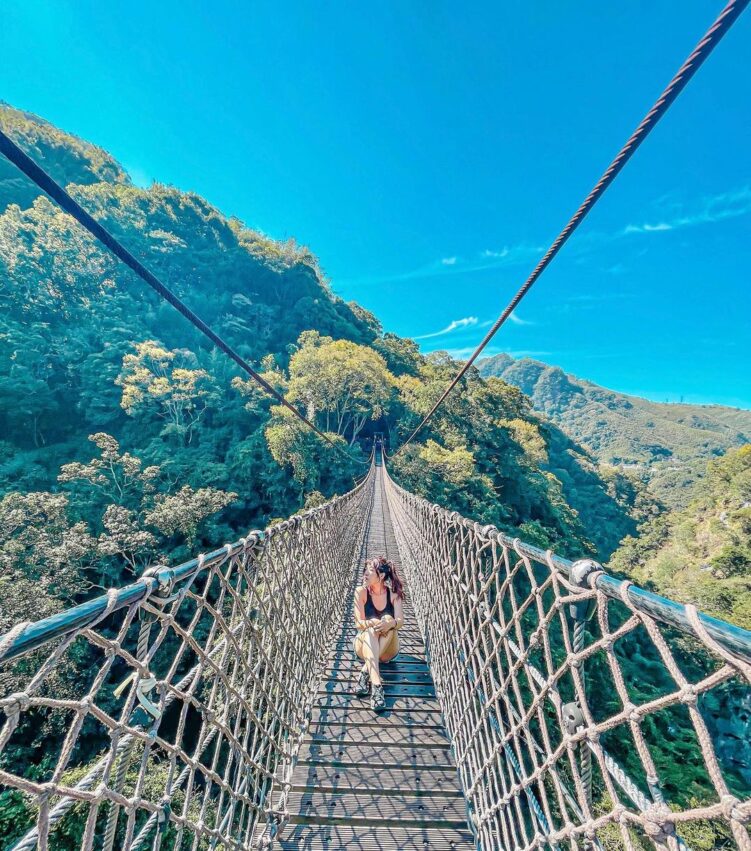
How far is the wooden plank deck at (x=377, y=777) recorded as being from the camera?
1200 millimetres

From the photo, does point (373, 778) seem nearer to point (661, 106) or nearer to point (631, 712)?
point (631, 712)

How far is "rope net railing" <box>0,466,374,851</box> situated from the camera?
1.86ft

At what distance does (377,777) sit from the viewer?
1.38 m

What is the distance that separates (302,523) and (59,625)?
126 centimetres

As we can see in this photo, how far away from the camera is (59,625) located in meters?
0.58

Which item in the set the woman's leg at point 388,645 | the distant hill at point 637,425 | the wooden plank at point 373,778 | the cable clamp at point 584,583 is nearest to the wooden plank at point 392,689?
the woman's leg at point 388,645

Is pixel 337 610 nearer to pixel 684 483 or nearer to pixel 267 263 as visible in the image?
pixel 267 263

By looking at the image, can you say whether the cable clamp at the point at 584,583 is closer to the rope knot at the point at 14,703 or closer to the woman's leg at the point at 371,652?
the rope knot at the point at 14,703

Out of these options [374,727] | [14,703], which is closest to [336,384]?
[374,727]

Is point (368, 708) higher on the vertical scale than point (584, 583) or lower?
lower

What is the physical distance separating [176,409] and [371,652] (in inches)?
644

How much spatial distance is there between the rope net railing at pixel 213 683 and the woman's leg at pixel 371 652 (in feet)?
0.90

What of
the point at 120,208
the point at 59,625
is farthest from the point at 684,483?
the point at 120,208

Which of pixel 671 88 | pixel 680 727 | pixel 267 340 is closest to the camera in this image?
pixel 671 88
